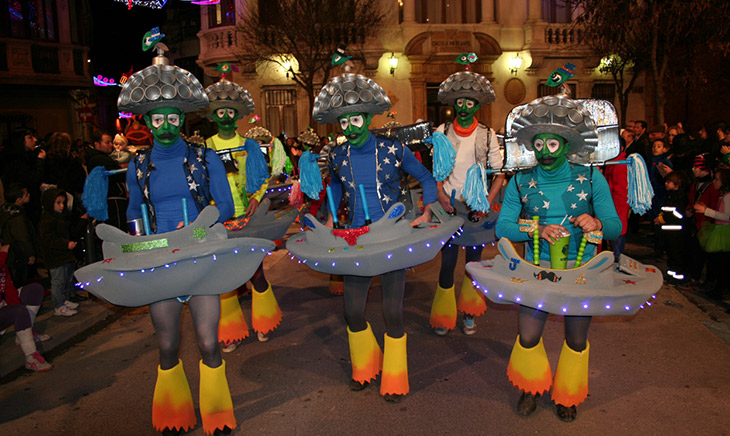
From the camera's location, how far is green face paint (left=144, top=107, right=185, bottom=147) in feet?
13.5

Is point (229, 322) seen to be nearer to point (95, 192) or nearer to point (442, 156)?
point (95, 192)

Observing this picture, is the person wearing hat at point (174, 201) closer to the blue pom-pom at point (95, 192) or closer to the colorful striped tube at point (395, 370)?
the blue pom-pom at point (95, 192)

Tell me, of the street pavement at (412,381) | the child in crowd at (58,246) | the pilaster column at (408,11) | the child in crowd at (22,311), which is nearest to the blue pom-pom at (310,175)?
the street pavement at (412,381)

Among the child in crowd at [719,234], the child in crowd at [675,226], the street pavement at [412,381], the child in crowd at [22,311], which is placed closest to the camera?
the street pavement at [412,381]

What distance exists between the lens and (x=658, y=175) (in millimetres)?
9750

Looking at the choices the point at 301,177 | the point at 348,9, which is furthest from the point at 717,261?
the point at 348,9

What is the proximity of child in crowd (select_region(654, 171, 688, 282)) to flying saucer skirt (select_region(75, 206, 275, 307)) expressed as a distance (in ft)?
20.6

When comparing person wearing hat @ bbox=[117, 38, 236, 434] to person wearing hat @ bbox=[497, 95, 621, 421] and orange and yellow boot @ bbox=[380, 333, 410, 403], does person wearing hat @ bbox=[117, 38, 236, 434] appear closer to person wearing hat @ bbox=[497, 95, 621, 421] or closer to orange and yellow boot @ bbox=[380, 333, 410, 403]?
orange and yellow boot @ bbox=[380, 333, 410, 403]

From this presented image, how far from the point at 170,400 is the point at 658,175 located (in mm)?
8832

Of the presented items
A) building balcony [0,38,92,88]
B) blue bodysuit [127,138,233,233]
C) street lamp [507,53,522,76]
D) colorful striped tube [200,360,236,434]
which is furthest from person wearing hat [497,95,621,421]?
building balcony [0,38,92,88]

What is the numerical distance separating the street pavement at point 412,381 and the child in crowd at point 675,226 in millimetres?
783

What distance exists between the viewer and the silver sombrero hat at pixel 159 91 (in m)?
4.01

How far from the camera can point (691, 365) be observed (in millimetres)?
5016

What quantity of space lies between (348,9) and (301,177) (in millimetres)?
18317
